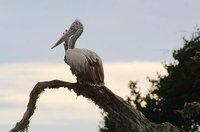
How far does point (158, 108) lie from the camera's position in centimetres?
6306

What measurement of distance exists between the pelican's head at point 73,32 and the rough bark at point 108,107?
2.34 metres

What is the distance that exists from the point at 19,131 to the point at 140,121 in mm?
3190

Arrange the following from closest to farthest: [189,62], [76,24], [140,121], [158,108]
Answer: [140,121], [76,24], [189,62], [158,108]

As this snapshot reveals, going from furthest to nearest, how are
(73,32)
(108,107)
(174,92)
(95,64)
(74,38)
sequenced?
(174,92)
(73,32)
(74,38)
(95,64)
(108,107)

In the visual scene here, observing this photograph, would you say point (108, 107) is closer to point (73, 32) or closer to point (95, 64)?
point (95, 64)

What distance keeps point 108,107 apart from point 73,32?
3.43 meters

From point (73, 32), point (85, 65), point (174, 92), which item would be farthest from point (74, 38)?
point (174, 92)

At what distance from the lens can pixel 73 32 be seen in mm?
24203

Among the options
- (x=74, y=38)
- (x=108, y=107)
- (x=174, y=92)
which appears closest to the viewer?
(x=108, y=107)

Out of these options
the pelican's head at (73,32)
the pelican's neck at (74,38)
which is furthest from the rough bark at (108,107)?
the pelican's head at (73,32)

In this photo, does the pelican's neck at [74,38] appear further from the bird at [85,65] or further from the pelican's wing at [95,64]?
the pelican's wing at [95,64]

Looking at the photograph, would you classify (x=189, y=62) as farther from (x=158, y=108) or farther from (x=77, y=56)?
(x=77, y=56)

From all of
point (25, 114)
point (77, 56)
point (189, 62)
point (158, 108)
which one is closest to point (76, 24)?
point (77, 56)

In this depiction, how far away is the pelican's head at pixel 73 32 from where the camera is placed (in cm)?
2412
